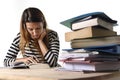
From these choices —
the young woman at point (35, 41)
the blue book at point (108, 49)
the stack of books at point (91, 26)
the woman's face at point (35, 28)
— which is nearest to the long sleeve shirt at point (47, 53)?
the young woman at point (35, 41)

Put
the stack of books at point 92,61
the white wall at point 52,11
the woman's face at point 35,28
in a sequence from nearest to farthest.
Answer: the stack of books at point 92,61, the woman's face at point 35,28, the white wall at point 52,11

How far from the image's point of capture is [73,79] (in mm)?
669

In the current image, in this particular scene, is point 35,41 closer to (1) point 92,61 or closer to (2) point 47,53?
A: (2) point 47,53

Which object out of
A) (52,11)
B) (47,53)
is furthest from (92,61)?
(52,11)

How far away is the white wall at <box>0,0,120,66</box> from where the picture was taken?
2.15 meters

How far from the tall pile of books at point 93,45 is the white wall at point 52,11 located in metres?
1.08

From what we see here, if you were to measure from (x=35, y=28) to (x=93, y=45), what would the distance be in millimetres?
912

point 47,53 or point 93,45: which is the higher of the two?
point 93,45

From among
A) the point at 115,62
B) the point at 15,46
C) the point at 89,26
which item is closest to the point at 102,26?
the point at 89,26

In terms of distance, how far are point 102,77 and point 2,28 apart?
7.09 feet

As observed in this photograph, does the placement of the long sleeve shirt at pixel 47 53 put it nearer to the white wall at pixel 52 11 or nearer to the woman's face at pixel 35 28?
the woman's face at pixel 35 28

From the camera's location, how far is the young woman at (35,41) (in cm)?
180

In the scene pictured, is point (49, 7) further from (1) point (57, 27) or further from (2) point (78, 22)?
(2) point (78, 22)

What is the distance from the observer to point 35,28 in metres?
1.79
